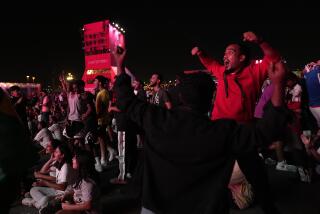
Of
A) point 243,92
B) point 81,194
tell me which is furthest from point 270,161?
point 81,194

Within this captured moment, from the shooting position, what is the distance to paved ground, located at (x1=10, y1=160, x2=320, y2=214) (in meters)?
4.41

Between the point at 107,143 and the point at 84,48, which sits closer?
the point at 107,143

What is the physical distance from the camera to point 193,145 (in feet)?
6.14

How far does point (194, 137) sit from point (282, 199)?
3541mm

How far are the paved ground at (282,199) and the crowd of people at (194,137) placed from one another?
190 mm

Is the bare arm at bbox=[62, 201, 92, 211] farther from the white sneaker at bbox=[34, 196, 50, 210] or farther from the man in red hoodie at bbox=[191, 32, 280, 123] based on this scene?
the man in red hoodie at bbox=[191, 32, 280, 123]

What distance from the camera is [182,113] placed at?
196cm

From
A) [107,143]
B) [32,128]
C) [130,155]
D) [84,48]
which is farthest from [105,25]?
[130,155]

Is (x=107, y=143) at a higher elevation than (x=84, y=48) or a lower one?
lower

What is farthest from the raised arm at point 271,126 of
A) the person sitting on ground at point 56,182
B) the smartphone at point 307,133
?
the smartphone at point 307,133

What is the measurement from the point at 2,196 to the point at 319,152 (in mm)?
5367

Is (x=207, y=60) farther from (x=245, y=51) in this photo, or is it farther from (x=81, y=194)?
(x=81, y=194)

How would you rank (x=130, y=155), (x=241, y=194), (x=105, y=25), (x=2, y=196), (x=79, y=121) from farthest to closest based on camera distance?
(x=105, y=25)
(x=79, y=121)
(x=130, y=155)
(x=241, y=194)
(x=2, y=196)

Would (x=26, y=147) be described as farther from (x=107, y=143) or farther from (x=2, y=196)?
(x=107, y=143)
